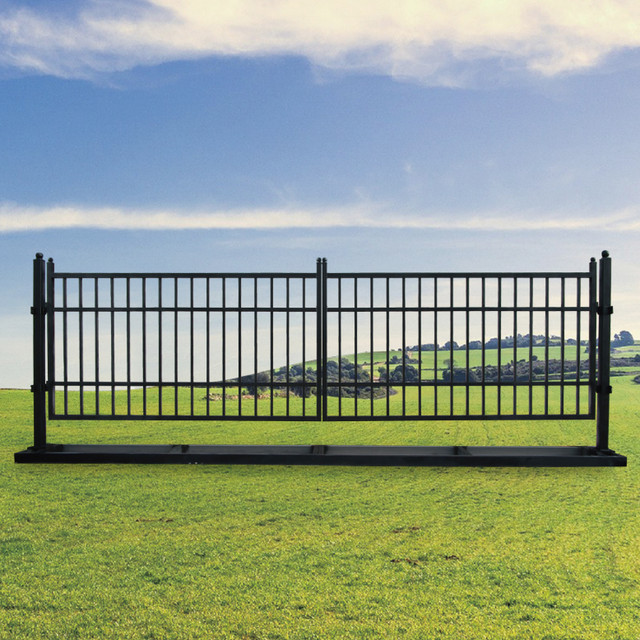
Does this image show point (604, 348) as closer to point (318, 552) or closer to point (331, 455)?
point (331, 455)

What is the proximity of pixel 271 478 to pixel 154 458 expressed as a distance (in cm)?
153

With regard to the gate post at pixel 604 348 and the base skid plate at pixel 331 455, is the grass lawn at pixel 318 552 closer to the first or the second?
the base skid plate at pixel 331 455

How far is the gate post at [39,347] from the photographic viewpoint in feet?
21.4

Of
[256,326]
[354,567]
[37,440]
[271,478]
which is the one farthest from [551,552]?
[37,440]

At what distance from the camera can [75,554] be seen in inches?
142

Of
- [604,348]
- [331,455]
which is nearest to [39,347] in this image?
[331,455]

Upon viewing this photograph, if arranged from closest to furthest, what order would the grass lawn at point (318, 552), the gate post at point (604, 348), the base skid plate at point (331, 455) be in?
the grass lawn at point (318, 552) < the base skid plate at point (331, 455) < the gate post at point (604, 348)

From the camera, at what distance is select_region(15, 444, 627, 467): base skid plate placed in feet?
19.9

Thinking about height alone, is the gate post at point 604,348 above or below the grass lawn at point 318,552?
above

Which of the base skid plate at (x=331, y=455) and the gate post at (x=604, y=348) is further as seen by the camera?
the gate post at (x=604, y=348)

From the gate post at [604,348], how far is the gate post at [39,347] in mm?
6387

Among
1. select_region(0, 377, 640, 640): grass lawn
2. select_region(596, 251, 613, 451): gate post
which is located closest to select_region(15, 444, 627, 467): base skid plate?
select_region(0, 377, 640, 640): grass lawn

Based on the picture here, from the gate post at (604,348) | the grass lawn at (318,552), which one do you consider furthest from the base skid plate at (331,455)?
the gate post at (604,348)

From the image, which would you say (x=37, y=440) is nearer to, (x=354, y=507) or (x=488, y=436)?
(x=354, y=507)
